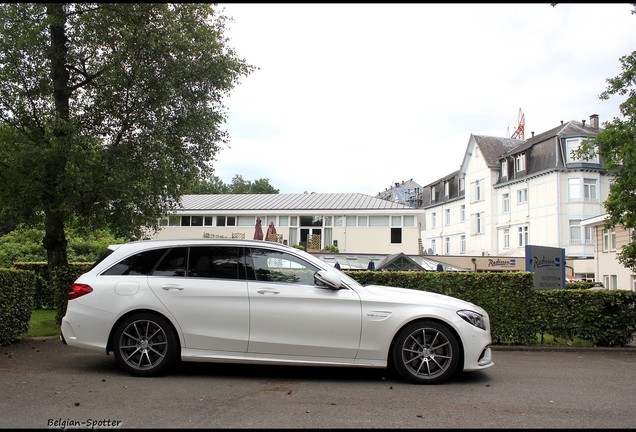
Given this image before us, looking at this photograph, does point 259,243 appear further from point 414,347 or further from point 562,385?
point 562,385

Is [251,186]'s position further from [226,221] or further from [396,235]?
[396,235]

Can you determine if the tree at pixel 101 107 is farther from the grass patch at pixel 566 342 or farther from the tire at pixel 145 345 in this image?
the grass patch at pixel 566 342

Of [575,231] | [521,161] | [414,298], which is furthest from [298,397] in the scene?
[521,161]

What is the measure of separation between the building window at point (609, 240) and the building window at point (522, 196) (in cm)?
1095

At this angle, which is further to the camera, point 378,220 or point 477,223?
point 477,223

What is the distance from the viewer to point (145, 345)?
658 centimetres

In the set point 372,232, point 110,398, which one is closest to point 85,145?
point 110,398

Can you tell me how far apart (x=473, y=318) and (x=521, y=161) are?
133 feet

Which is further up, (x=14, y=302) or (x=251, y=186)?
(x=251, y=186)

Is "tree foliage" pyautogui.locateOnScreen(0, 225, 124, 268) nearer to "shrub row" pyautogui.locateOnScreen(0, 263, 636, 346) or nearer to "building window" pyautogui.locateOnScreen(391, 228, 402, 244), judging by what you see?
"shrub row" pyautogui.locateOnScreen(0, 263, 636, 346)

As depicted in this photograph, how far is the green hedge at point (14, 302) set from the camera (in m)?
8.72

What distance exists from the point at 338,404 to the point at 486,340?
7.19 feet

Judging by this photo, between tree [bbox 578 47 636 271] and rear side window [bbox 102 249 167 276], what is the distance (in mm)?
9866

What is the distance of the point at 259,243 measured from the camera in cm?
698
